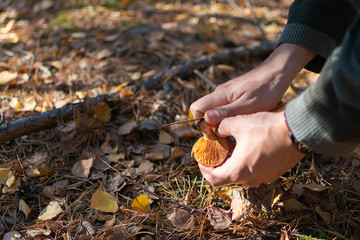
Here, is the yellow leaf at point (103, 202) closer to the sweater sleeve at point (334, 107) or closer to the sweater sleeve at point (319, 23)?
the sweater sleeve at point (334, 107)

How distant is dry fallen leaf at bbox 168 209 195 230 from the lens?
1.61m

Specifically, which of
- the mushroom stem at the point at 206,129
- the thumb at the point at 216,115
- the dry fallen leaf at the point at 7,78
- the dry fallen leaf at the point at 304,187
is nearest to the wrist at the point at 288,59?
the thumb at the point at 216,115

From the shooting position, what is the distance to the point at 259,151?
1264 millimetres

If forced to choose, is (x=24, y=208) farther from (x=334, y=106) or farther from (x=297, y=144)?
(x=334, y=106)

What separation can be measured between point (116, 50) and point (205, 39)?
110 cm

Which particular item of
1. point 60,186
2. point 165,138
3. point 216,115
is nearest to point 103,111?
point 165,138

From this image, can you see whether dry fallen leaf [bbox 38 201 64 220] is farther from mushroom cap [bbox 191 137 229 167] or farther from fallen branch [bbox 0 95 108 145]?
mushroom cap [bbox 191 137 229 167]

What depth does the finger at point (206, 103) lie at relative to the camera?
160 cm

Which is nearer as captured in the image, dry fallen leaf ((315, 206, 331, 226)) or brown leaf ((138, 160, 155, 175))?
dry fallen leaf ((315, 206, 331, 226))

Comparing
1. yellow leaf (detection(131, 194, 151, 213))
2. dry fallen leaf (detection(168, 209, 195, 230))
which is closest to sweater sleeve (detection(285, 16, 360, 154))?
dry fallen leaf (detection(168, 209, 195, 230))

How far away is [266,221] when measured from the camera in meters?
1.58

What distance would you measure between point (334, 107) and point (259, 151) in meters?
0.34

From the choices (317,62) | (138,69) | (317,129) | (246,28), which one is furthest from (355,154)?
(246,28)

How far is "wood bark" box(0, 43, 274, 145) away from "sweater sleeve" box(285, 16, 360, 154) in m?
1.55
